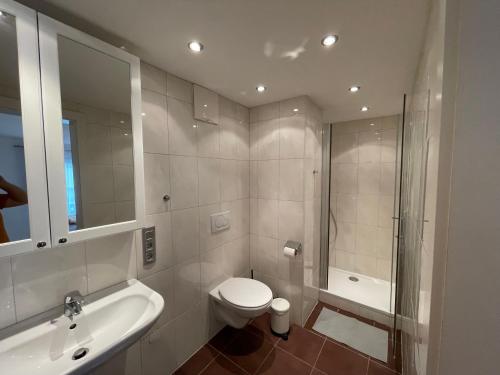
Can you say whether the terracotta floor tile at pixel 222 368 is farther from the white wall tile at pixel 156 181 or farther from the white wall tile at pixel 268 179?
the white wall tile at pixel 268 179

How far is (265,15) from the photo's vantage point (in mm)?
919

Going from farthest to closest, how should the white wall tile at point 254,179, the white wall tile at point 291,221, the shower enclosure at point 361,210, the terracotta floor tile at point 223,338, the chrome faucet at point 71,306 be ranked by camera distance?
1. the shower enclosure at point 361,210
2. the white wall tile at point 254,179
3. the white wall tile at point 291,221
4. the terracotta floor tile at point 223,338
5. the chrome faucet at point 71,306

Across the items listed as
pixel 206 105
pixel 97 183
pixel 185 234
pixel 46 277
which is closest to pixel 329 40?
pixel 206 105

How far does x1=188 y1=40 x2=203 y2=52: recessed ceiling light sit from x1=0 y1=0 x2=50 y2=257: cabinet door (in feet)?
2.10

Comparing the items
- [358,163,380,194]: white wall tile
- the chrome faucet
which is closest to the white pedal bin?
the chrome faucet

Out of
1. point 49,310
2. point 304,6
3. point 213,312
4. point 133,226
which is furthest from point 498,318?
point 213,312

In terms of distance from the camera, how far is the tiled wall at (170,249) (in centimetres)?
96

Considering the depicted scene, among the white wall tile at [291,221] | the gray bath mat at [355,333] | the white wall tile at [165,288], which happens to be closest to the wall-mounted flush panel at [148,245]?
the white wall tile at [165,288]

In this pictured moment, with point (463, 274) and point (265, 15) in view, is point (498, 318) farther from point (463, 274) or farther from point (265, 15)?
point (265, 15)

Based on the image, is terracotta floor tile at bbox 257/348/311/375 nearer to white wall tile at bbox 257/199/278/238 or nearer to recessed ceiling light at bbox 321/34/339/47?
white wall tile at bbox 257/199/278/238

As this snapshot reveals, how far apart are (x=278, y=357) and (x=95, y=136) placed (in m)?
2.13

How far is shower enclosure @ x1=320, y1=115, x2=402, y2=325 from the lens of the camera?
2.41 meters

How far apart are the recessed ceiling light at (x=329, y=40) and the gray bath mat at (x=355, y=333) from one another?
A: 7.86 feet

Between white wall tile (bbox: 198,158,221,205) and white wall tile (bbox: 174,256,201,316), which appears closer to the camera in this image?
white wall tile (bbox: 174,256,201,316)
